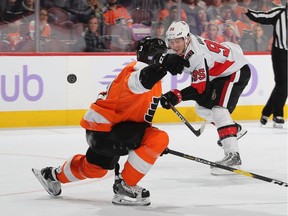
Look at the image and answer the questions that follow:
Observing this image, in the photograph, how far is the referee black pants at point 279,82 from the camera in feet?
24.8

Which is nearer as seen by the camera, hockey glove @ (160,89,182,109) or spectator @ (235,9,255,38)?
hockey glove @ (160,89,182,109)

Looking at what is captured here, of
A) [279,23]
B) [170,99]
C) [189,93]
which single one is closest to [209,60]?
[189,93]

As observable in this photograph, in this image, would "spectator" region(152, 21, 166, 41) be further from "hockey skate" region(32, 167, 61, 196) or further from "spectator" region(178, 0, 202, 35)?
"hockey skate" region(32, 167, 61, 196)

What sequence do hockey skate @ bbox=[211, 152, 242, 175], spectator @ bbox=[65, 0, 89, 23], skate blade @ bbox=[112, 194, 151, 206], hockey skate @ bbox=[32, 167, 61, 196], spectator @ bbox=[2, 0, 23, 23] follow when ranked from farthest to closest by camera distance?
spectator @ bbox=[65, 0, 89, 23]
spectator @ bbox=[2, 0, 23, 23]
hockey skate @ bbox=[211, 152, 242, 175]
hockey skate @ bbox=[32, 167, 61, 196]
skate blade @ bbox=[112, 194, 151, 206]

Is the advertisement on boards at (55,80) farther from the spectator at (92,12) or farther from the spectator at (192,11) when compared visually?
the spectator at (192,11)

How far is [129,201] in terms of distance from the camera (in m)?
3.99

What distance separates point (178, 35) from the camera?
16.0ft

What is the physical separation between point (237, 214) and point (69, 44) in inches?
154

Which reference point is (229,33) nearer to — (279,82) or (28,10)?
(279,82)

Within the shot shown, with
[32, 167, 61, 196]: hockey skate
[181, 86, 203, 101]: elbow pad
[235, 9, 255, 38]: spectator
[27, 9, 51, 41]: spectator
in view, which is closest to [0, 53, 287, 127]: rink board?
[27, 9, 51, 41]: spectator

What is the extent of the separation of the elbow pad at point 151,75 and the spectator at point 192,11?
14.3ft

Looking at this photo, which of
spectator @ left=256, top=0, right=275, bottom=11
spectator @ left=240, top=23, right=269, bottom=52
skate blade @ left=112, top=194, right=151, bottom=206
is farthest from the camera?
spectator @ left=256, top=0, right=275, bottom=11

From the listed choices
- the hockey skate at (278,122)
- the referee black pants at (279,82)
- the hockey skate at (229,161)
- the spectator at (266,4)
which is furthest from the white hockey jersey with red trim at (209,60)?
the spectator at (266,4)

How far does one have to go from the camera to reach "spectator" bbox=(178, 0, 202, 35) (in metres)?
8.01
